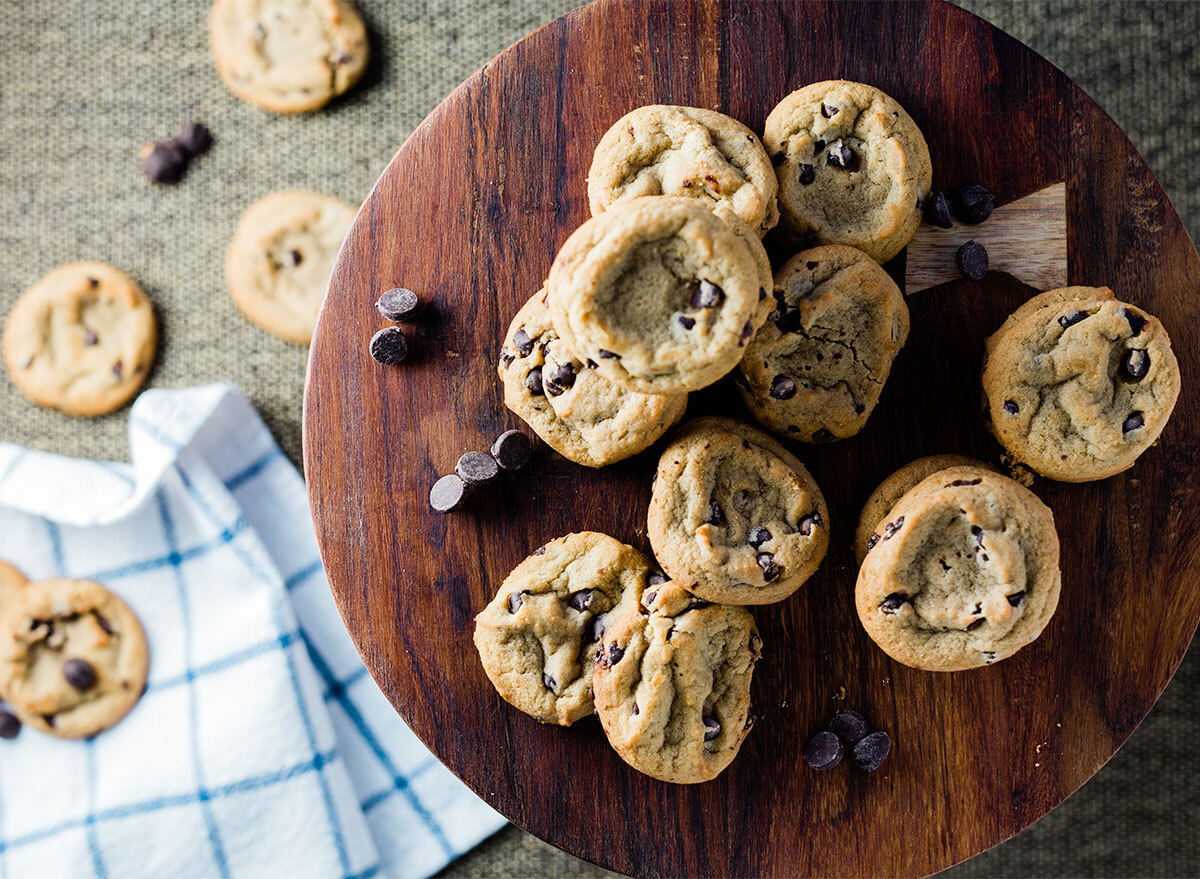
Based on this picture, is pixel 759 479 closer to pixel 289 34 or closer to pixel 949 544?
pixel 949 544

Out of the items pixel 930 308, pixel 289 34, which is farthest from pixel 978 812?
pixel 289 34

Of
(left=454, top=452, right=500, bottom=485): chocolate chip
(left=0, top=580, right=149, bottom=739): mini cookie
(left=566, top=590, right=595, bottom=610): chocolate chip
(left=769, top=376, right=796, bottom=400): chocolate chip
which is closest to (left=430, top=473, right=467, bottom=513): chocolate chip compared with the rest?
(left=454, top=452, right=500, bottom=485): chocolate chip

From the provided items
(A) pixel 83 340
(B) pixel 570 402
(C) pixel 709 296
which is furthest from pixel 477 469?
(A) pixel 83 340

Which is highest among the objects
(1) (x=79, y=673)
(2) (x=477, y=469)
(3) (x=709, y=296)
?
(3) (x=709, y=296)

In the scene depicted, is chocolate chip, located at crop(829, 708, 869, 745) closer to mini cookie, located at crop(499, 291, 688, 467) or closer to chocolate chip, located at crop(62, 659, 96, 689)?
mini cookie, located at crop(499, 291, 688, 467)

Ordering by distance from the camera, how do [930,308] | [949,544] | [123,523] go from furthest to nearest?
[123,523], [930,308], [949,544]

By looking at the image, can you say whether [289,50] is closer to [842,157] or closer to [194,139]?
[194,139]
